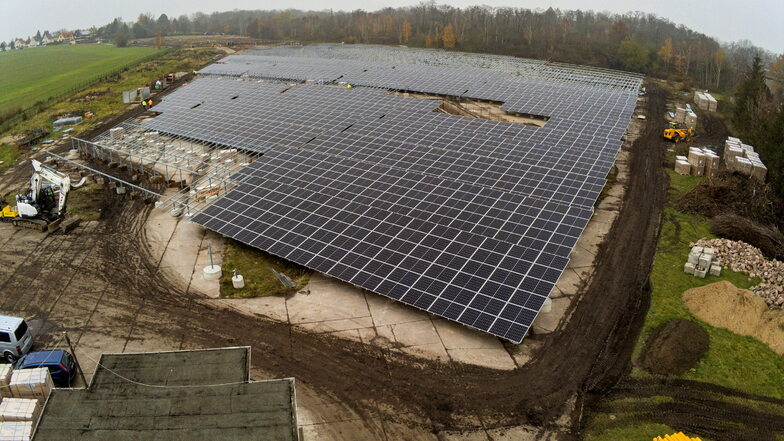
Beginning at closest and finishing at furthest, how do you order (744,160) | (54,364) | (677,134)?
(54,364)
(744,160)
(677,134)

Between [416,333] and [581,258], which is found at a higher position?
[581,258]

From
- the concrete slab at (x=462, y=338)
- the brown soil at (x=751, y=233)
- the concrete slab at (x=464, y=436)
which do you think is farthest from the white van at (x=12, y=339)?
the brown soil at (x=751, y=233)

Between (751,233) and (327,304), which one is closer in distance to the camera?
(327,304)

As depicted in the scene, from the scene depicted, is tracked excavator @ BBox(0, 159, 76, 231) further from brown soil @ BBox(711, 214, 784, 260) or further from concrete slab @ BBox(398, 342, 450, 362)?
brown soil @ BBox(711, 214, 784, 260)

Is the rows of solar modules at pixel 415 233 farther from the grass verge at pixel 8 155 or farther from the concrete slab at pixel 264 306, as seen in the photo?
the grass verge at pixel 8 155

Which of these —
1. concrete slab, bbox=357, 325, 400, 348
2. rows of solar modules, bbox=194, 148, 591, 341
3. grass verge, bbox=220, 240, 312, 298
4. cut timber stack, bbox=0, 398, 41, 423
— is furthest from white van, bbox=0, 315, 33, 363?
concrete slab, bbox=357, 325, 400, 348

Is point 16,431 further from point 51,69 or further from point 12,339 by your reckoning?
point 51,69

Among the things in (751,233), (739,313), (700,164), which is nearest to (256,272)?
(739,313)
